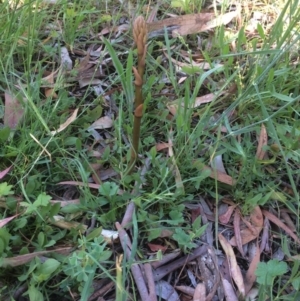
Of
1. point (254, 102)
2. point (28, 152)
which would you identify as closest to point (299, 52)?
point (254, 102)

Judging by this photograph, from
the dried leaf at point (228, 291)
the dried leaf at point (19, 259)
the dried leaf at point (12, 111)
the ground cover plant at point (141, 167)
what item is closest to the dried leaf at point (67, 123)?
the ground cover plant at point (141, 167)

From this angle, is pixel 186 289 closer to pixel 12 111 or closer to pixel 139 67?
pixel 139 67

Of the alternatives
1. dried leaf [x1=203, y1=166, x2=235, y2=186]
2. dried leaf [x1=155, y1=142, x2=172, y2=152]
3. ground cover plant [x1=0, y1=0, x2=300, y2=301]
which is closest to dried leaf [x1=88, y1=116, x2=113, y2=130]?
ground cover plant [x1=0, y1=0, x2=300, y2=301]

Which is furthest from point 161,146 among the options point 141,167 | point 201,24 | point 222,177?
point 201,24

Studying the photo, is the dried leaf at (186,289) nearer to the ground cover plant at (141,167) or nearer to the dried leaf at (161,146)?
the ground cover plant at (141,167)

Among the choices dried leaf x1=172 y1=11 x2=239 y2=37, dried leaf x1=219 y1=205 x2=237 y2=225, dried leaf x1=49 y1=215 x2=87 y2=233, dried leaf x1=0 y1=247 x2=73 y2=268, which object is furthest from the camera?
dried leaf x1=172 y1=11 x2=239 y2=37

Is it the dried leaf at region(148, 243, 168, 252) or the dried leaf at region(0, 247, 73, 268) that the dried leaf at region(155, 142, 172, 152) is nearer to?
the dried leaf at region(148, 243, 168, 252)

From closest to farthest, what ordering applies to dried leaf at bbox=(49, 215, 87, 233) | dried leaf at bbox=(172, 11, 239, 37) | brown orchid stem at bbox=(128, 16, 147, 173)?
brown orchid stem at bbox=(128, 16, 147, 173) < dried leaf at bbox=(49, 215, 87, 233) < dried leaf at bbox=(172, 11, 239, 37)

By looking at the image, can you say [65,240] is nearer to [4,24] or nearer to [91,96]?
[91,96]
